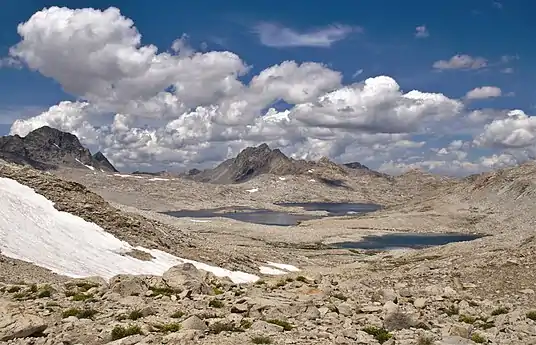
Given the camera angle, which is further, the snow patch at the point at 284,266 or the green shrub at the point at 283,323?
the snow patch at the point at 284,266

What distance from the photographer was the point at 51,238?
157ft

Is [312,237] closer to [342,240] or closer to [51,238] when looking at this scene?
[342,240]

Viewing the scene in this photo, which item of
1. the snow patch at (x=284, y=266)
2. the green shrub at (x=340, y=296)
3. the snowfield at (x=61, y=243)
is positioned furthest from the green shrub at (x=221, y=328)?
the snow patch at (x=284, y=266)

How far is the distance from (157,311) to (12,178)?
47.6 m

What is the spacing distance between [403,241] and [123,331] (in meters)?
161

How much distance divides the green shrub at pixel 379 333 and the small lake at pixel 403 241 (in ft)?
424

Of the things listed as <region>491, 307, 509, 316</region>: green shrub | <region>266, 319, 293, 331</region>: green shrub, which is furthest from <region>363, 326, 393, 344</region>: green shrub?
<region>491, 307, 509, 316</region>: green shrub

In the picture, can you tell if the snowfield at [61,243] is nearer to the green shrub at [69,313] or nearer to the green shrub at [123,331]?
the green shrub at [69,313]

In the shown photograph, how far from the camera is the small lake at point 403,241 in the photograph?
151 m

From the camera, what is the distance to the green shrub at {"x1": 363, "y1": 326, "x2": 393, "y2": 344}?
16.8 meters

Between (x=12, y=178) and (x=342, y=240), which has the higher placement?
(x=12, y=178)

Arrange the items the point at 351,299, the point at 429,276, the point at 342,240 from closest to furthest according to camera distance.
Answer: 1. the point at 351,299
2. the point at 429,276
3. the point at 342,240

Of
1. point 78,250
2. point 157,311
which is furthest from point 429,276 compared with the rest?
point 78,250

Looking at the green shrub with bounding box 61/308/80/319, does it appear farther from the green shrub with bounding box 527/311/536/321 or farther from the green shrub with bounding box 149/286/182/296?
the green shrub with bounding box 527/311/536/321
